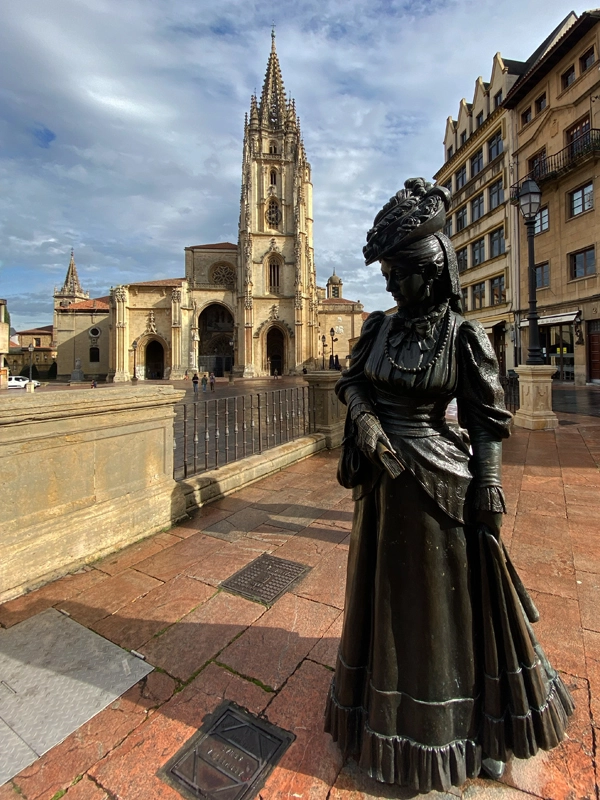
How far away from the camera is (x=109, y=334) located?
165ft

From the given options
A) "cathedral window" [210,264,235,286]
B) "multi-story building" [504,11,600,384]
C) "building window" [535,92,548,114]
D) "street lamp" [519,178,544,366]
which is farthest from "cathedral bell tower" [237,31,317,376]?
"street lamp" [519,178,544,366]

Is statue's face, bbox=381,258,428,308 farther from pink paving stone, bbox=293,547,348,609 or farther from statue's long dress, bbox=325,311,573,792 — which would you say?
pink paving stone, bbox=293,547,348,609

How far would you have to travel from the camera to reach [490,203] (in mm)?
26984

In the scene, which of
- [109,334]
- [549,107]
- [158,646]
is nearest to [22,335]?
[109,334]

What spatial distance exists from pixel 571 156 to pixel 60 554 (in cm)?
2707

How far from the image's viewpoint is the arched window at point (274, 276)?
162 ft

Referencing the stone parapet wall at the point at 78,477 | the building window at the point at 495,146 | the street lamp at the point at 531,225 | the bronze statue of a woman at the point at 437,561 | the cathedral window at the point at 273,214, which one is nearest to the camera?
the bronze statue of a woman at the point at 437,561

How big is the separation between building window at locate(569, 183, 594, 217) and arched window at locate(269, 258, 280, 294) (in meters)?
33.6

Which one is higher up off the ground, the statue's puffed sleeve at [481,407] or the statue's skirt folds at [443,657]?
the statue's puffed sleeve at [481,407]

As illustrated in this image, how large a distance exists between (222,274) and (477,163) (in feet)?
113

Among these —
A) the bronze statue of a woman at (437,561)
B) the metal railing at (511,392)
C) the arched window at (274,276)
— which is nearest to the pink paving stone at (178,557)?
the bronze statue of a woman at (437,561)

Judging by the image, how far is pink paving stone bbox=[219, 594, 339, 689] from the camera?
211cm

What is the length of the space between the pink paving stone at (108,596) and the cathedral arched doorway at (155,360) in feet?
160

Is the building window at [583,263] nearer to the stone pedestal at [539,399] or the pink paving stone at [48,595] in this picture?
the stone pedestal at [539,399]
